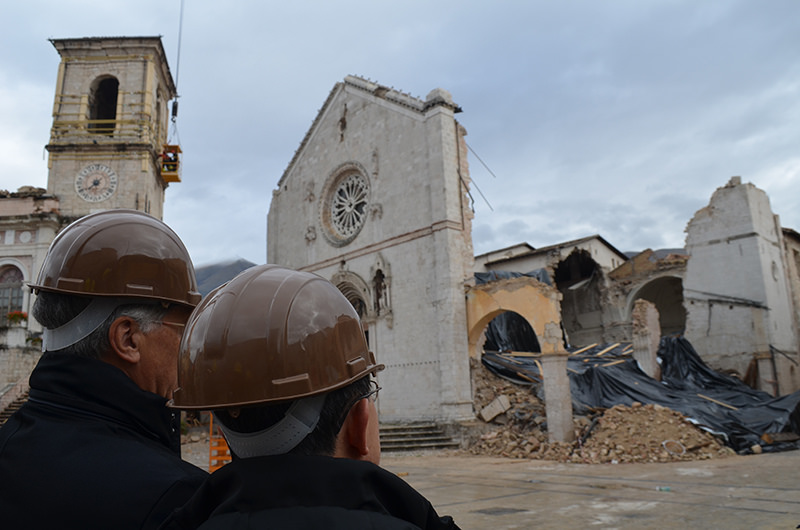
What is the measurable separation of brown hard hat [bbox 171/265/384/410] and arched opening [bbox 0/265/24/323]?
75.9 feet

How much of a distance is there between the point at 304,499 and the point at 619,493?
26.0ft

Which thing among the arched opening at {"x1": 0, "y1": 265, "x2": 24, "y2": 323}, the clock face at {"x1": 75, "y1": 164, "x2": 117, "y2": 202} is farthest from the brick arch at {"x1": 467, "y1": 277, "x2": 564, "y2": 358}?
the arched opening at {"x1": 0, "y1": 265, "x2": 24, "y2": 323}

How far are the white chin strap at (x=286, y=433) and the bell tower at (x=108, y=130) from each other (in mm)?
22638

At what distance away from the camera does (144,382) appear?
1.54m

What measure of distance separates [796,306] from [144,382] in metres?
25.9

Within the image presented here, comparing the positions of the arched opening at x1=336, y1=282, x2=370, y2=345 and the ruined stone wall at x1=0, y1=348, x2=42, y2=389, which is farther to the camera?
the arched opening at x1=336, y1=282, x2=370, y2=345

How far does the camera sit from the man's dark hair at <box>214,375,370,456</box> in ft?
3.41

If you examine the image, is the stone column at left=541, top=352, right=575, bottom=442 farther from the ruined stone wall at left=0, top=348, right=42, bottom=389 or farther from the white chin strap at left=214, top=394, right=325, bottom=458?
the ruined stone wall at left=0, top=348, right=42, bottom=389

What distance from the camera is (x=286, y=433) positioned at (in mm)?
1026

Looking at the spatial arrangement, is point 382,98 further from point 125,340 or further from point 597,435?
point 125,340

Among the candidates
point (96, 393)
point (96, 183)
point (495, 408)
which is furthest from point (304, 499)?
point (96, 183)

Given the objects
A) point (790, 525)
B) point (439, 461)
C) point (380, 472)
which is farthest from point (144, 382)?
point (439, 461)

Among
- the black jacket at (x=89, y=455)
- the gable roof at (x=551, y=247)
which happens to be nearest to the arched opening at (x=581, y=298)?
the gable roof at (x=551, y=247)

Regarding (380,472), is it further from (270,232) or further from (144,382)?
(270,232)
